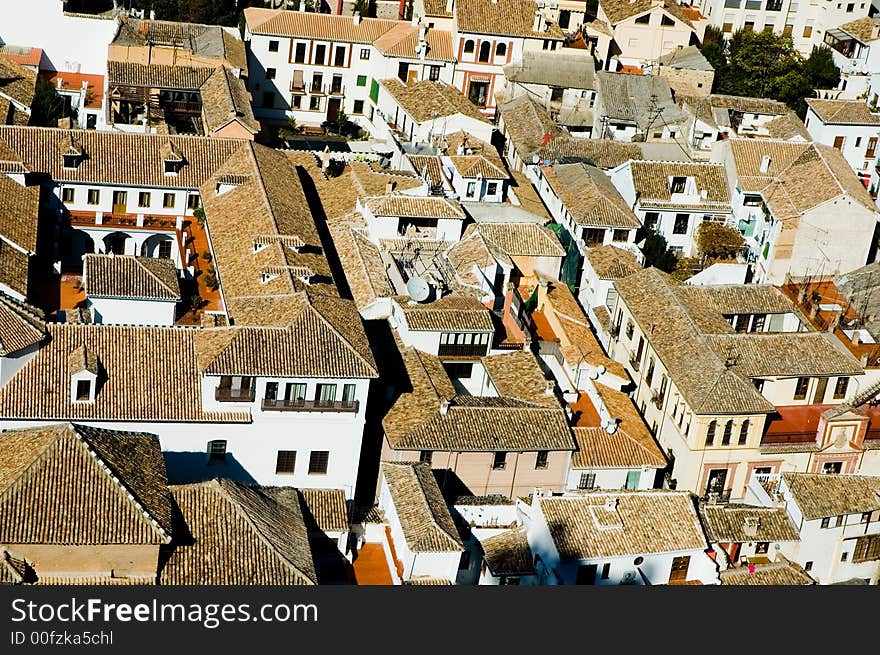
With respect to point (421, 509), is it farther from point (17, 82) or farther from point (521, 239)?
point (17, 82)

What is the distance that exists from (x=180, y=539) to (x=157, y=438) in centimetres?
507

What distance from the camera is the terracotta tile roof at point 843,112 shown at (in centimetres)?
9006

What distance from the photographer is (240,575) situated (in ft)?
144

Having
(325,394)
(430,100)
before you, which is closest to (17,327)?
(325,394)

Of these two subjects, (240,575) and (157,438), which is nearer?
(240,575)

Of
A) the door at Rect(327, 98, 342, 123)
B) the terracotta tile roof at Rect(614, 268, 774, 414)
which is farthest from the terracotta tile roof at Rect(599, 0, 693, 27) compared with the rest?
the terracotta tile roof at Rect(614, 268, 774, 414)

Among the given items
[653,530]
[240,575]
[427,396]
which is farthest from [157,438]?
[653,530]

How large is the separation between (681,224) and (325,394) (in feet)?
107

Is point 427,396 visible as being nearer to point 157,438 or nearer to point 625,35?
point 157,438

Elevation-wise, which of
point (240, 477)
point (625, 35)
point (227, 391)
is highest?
point (625, 35)

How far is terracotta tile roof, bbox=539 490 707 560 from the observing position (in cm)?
5125

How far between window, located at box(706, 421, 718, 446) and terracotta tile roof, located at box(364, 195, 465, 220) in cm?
1854

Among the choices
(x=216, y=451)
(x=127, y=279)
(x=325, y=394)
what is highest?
(x=127, y=279)

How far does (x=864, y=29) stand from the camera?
103 metres
